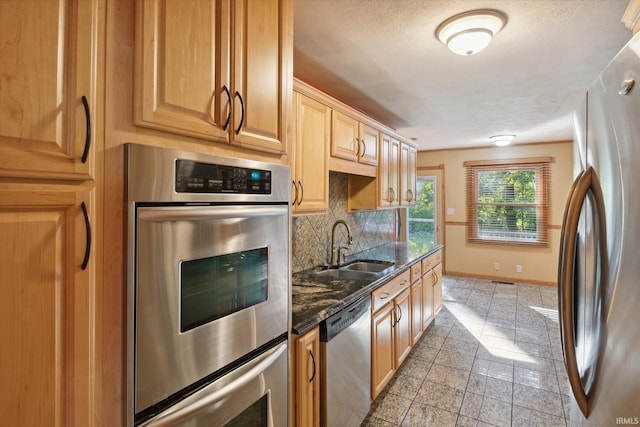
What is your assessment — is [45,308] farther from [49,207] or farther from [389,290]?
[389,290]

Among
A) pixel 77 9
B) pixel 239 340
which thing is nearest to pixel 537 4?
pixel 77 9

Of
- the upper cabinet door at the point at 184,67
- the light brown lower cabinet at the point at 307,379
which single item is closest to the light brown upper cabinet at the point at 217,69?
the upper cabinet door at the point at 184,67

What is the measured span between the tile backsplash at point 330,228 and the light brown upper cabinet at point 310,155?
30cm

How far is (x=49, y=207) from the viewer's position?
68 cm

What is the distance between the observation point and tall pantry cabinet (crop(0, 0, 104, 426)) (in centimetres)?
63

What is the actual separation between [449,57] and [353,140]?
0.90 metres

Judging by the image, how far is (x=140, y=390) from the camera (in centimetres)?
84

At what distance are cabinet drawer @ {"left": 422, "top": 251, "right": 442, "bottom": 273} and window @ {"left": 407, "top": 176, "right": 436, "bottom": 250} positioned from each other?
8.62 ft

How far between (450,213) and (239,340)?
19.3 feet

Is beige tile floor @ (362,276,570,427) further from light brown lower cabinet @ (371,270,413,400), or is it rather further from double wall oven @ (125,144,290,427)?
double wall oven @ (125,144,290,427)

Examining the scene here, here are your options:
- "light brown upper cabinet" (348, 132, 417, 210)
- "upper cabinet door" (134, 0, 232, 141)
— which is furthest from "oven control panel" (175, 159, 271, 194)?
"light brown upper cabinet" (348, 132, 417, 210)

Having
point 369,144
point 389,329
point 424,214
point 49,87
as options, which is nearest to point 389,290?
point 389,329

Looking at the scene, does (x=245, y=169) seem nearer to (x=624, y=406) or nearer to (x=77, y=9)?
(x=77, y=9)

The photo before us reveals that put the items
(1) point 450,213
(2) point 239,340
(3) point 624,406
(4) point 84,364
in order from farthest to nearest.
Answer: (1) point 450,213 < (2) point 239,340 < (4) point 84,364 < (3) point 624,406
